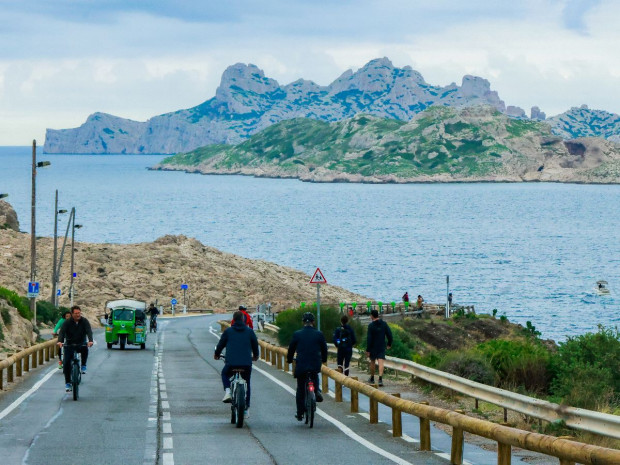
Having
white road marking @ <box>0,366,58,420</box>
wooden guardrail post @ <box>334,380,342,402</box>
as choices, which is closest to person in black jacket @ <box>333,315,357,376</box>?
wooden guardrail post @ <box>334,380,342,402</box>

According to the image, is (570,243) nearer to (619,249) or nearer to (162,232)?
(619,249)

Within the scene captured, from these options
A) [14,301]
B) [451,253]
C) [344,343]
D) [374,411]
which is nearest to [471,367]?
Result: [344,343]

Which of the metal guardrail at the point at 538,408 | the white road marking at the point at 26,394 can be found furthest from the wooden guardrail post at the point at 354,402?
the white road marking at the point at 26,394

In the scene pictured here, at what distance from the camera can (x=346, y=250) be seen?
145 m

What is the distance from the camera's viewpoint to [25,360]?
26.6m

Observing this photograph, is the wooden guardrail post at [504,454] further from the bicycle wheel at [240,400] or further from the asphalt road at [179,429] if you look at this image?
the bicycle wheel at [240,400]

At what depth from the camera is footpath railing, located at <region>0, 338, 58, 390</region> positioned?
22109mm

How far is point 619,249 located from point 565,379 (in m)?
131

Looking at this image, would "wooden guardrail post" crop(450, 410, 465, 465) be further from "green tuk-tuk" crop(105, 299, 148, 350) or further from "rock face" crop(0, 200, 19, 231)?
"rock face" crop(0, 200, 19, 231)

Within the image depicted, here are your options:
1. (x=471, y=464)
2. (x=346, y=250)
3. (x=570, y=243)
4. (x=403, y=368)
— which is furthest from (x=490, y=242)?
(x=471, y=464)

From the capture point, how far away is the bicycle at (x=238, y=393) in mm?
14531

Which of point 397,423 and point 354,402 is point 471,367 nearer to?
point 354,402

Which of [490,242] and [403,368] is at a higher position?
[490,242]

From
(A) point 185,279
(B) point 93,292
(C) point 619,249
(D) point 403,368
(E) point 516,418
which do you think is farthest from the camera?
(C) point 619,249
